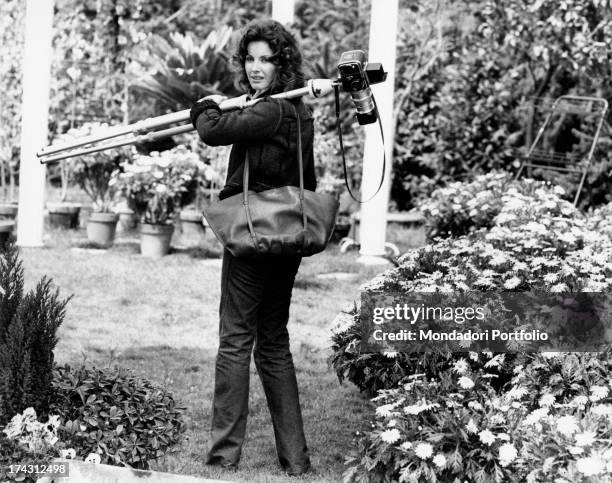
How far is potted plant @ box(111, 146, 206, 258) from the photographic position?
Answer: 27.4ft

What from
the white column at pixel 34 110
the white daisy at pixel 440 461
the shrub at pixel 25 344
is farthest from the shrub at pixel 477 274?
the white column at pixel 34 110

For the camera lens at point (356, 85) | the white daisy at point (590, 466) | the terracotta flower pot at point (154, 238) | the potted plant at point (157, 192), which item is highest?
the camera lens at point (356, 85)

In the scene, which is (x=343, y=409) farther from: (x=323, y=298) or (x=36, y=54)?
(x=36, y=54)

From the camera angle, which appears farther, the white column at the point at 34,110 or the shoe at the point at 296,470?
the white column at the point at 34,110

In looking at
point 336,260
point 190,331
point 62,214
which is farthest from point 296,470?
point 62,214

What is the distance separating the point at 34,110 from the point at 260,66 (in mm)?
4293

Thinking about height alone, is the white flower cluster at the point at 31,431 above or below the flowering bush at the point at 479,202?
below

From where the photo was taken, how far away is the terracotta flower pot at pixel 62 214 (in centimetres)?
943

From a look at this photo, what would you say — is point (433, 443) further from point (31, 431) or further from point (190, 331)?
point (190, 331)

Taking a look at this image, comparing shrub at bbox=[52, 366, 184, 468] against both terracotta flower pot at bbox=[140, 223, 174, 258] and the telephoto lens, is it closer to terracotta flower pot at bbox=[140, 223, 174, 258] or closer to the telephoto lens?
the telephoto lens

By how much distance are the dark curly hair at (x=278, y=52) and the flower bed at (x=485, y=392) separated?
1082mm

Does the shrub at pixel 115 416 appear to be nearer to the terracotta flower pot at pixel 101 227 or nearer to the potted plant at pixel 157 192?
the potted plant at pixel 157 192

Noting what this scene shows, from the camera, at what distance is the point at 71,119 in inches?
446

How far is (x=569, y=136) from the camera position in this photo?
35.8 ft
